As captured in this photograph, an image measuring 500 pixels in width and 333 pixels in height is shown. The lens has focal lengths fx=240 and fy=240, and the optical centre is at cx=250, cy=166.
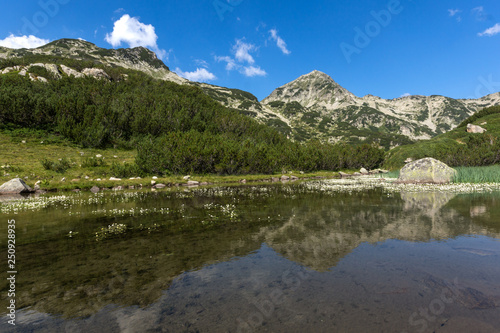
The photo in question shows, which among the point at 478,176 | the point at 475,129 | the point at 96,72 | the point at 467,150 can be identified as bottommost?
the point at 478,176

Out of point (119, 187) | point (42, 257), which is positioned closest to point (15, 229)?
point (42, 257)

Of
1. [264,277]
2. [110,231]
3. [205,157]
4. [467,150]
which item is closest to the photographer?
[264,277]

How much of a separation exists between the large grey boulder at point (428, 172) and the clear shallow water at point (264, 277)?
3397cm

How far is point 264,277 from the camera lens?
7.63m

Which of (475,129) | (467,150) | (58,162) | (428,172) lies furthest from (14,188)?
(475,129)

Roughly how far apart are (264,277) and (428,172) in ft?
159

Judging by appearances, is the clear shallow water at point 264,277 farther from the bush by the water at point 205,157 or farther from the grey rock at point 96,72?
the grey rock at point 96,72

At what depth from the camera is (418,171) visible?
4491 cm

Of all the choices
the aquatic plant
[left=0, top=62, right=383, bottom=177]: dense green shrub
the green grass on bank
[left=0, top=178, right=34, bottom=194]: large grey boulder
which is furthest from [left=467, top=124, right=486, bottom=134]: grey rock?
[left=0, top=178, right=34, bottom=194]: large grey boulder

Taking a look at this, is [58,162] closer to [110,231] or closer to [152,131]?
[152,131]

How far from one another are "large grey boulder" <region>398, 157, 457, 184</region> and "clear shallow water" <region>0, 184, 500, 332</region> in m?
34.0

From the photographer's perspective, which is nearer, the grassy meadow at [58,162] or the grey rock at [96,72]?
the grassy meadow at [58,162]

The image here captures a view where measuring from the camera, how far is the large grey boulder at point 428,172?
4244cm

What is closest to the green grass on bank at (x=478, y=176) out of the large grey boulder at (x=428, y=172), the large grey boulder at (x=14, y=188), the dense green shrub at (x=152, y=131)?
the large grey boulder at (x=428, y=172)
